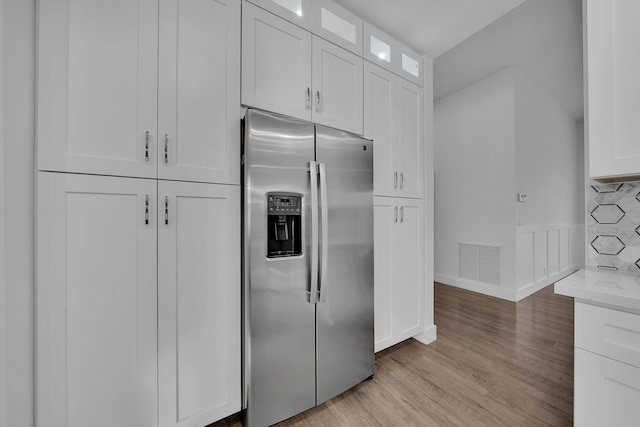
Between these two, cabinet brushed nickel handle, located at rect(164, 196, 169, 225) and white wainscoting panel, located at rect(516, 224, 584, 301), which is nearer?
cabinet brushed nickel handle, located at rect(164, 196, 169, 225)

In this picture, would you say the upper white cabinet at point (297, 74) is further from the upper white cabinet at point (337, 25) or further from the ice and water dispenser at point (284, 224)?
the ice and water dispenser at point (284, 224)

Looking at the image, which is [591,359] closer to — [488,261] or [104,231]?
[104,231]

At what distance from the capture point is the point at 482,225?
362cm

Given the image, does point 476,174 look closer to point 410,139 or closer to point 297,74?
point 410,139

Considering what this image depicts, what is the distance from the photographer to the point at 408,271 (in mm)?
2115

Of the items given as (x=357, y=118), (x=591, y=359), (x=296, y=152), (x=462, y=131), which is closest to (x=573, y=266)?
(x=462, y=131)

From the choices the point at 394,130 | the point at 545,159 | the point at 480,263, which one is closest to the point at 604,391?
the point at 394,130

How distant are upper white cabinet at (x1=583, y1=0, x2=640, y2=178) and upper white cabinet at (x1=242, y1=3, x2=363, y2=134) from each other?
1.19 metres

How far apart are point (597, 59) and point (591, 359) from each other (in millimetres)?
1243

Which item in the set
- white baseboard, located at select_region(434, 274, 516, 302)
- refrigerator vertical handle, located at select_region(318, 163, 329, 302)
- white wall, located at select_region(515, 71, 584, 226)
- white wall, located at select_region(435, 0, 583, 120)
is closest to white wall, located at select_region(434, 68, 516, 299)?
white baseboard, located at select_region(434, 274, 516, 302)

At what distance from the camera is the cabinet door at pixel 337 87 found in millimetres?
1626

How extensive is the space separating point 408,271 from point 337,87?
5.20 ft

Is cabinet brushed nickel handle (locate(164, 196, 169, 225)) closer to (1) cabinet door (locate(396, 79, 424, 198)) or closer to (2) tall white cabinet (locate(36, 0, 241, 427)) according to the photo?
(2) tall white cabinet (locate(36, 0, 241, 427))

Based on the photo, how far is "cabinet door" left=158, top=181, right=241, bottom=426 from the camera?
116 centimetres
